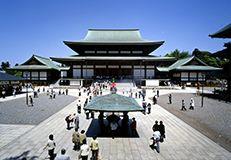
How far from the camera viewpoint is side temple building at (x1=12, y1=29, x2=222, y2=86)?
5484 cm

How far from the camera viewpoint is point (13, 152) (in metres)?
11.3

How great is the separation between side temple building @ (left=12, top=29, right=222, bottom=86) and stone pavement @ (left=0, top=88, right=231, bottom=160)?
3799 centimetres

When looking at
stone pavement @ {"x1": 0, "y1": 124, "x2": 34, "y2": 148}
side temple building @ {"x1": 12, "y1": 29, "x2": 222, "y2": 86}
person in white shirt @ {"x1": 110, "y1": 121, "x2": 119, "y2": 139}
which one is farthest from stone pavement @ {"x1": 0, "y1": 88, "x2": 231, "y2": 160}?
side temple building @ {"x1": 12, "y1": 29, "x2": 222, "y2": 86}

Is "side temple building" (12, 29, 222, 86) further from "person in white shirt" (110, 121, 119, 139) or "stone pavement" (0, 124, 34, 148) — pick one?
"person in white shirt" (110, 121, 119, 139)

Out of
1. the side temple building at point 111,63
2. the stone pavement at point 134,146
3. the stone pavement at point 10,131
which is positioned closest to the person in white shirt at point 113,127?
the stone pavement at point 134,146

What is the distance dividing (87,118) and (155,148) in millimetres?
9460

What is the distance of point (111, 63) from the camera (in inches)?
2206

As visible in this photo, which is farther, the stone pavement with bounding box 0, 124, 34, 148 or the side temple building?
the side temple building

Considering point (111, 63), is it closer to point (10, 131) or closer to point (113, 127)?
point (10, 131)

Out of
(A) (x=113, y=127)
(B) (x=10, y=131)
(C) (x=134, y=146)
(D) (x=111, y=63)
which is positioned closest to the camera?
(C) (x=134, y=146)

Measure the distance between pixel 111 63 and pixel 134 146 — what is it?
145 feet

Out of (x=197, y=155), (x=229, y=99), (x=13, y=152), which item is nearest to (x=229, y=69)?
(x=229, y=99)

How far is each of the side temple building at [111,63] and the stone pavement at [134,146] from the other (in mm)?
37986

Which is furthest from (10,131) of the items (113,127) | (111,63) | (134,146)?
(111,63)
